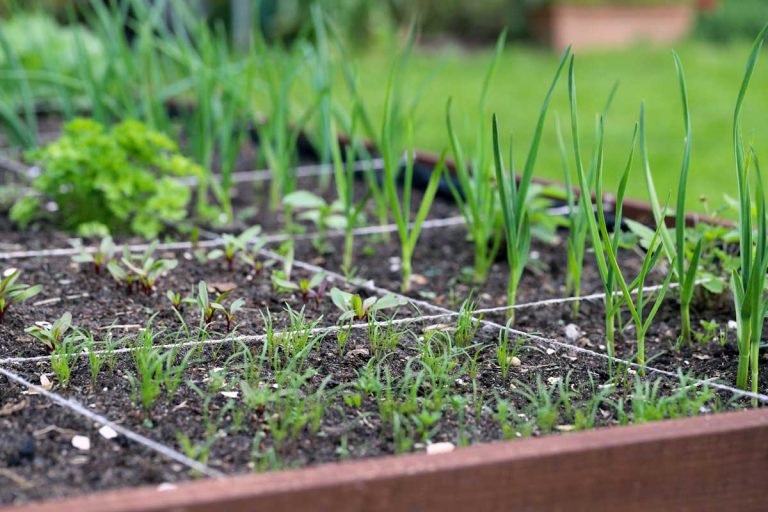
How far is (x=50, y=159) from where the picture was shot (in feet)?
9.12

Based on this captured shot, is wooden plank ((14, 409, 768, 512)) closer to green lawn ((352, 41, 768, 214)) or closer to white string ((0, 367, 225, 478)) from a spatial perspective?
white string ((0, 367, 225, 478))

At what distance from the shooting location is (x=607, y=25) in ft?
24.5

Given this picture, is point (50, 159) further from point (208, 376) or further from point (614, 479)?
point (614, 479)

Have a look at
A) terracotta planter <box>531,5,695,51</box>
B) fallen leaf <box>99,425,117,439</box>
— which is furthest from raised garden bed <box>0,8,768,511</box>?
terracotta planter <box>531,5,695,51</box>

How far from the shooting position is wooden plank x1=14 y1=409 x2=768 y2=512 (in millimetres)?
1222

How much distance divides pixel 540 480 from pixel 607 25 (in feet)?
21.6

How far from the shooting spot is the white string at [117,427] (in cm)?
144

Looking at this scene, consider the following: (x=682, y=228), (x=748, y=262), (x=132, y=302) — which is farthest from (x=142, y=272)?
(x=748, y=262)

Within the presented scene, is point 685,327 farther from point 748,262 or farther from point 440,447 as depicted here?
point 440,447

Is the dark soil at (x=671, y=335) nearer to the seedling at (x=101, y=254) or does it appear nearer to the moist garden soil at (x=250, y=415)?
the moist garden soil at (x=250, y=415)

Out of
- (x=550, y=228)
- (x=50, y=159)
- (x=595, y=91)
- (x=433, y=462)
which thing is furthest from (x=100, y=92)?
(x=595, y=91)

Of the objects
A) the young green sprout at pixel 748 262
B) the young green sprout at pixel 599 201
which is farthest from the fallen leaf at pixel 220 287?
the young green sprout at pixel 748 262

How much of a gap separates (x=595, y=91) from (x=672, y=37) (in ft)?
8.51

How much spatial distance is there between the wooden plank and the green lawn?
53.1 inches
